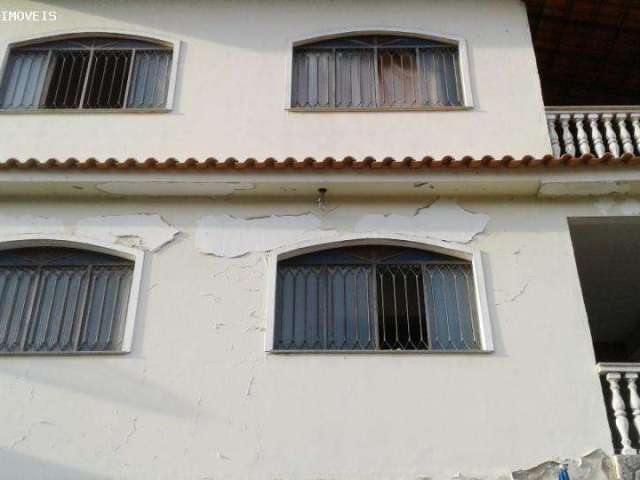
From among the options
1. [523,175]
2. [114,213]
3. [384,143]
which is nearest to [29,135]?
[114,213]

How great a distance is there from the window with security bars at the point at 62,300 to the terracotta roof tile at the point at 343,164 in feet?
3.02

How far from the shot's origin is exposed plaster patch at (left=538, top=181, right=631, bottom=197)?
25.1ft

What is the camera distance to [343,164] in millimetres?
7609

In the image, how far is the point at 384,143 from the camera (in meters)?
8.52

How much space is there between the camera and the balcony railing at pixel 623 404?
252 inches

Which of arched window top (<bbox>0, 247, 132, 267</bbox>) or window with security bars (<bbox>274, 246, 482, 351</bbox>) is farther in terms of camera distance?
arched window top (<bbox>0, 247, 132, 267</bbox>)

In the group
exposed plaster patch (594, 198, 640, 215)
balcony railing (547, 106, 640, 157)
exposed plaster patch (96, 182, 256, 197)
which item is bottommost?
exposed plaster patch (594, 198, 640, 215)

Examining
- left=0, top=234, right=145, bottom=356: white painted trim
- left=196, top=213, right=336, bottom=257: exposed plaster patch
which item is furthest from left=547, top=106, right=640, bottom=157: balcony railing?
left=0, top=234, right=145, bottom=356: white painted trim

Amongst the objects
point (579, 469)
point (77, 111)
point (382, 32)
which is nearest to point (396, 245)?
point (579, 469)

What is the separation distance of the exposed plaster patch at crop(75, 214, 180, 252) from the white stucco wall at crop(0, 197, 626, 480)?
26 mm

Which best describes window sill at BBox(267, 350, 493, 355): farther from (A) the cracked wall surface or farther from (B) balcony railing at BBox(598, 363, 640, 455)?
(A) the cracked wall surface

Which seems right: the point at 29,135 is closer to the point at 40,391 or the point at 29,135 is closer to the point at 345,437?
the point at 40,391

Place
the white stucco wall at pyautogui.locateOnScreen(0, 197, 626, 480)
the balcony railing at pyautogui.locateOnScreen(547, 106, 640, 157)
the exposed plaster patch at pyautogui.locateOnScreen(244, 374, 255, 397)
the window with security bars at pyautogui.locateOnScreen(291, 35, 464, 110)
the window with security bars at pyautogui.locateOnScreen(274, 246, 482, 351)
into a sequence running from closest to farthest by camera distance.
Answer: the white stucco wall at pyautogui.locateOnScreen(0, 197, 626, 480) → the exposed plaster patch at pyautogui.locateOnScreen(244, 374, 255, 397) → the window with security bars at pyautogui.locateOnScreen(274, 246, 482, 351) → the balcony railing at pyautogui.locateOnScreen(547, 106, 640, 157) → the window with security bars at pyautogui.locateOnScreen(291, 35, 464, 110)

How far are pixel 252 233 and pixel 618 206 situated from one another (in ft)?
12.8
